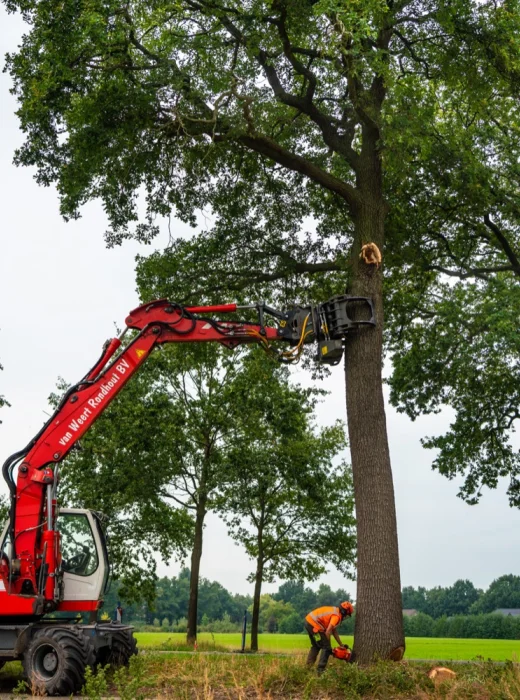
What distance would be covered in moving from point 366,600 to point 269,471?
52.3 ft

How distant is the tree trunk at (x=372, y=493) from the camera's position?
41.3 feet

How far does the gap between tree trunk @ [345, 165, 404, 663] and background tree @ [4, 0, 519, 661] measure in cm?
3

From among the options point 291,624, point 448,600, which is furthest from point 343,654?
point 448,600

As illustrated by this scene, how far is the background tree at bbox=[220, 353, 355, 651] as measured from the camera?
1130 inches

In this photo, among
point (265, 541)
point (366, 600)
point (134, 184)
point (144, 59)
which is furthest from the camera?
point (265, 541)

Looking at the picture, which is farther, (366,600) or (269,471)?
(269,471)

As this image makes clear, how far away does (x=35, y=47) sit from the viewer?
14.8m

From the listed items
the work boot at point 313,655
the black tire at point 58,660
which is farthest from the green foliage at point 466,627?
the black tire at point 58,660

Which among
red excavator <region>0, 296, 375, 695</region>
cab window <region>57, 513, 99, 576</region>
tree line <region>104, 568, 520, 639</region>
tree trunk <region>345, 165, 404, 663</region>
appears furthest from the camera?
tree line <region>104, 568, 520, 639</region>

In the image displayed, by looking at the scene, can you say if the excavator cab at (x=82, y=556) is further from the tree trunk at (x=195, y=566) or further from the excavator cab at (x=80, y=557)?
the tree trunk at (x=195, y=566)

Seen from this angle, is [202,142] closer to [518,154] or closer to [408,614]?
[518,154]

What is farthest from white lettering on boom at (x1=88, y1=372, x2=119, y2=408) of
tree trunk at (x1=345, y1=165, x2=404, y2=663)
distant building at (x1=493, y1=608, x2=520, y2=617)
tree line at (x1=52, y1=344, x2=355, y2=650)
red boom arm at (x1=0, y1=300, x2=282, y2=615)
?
distant building at (x1=493, y1=608, x2=520, y2=617)

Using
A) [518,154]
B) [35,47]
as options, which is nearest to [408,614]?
[518,154]

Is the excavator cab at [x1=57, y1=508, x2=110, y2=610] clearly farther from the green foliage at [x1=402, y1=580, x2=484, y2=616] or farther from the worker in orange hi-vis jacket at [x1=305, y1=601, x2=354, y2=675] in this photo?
the green foliage at [x1=402, y1=580, x2=484, y2=616]
